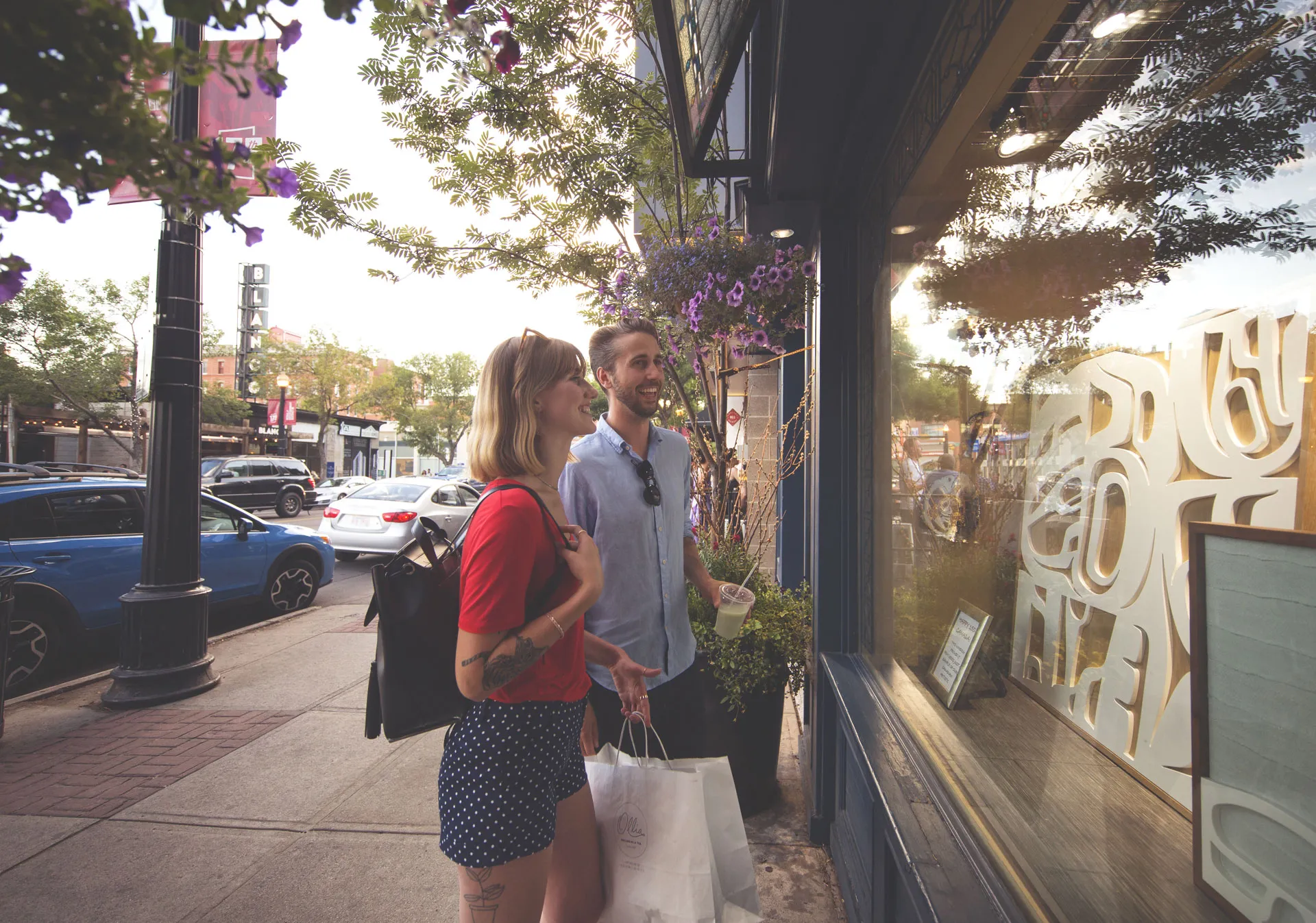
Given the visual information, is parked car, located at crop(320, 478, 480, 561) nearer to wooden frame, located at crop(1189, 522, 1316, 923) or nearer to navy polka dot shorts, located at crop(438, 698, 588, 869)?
navy polka dot shorts, located at crop(438, 698, 588, 869)

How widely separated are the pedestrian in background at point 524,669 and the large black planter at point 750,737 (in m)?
1.58

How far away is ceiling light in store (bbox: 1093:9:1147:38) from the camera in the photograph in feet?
3.86

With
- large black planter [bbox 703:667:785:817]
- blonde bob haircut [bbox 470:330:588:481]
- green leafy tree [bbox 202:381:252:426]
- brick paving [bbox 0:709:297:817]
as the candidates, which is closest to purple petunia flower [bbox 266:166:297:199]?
blonde bob haircut [bbox 470:330:588:481]

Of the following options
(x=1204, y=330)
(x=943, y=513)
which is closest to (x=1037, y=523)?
(x=943, y=513)

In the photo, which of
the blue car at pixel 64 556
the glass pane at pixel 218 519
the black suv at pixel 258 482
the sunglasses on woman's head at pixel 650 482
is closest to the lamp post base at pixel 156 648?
the blue car at pixel 64 556

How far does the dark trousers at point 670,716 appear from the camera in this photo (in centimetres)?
231

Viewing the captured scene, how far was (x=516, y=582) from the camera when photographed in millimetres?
1448

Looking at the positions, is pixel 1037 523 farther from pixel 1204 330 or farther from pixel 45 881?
pixel 45 881

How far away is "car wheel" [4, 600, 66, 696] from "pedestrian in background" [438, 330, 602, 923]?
570 centimetres

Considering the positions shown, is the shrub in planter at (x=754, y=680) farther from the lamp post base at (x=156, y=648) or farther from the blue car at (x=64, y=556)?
the blue car at (x=64, y=556)

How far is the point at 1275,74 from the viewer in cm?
88

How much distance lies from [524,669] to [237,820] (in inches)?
111

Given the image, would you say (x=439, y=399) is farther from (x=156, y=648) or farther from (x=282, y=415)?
(x=156, y=648)

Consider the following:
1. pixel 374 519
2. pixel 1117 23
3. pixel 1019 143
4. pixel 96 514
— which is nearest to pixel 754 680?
pixel 1019 143
